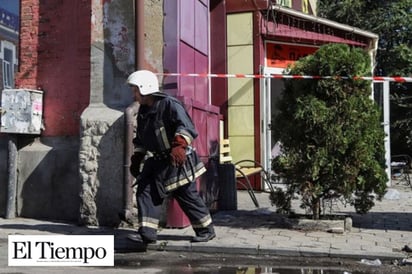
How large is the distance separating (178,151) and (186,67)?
3081 mm

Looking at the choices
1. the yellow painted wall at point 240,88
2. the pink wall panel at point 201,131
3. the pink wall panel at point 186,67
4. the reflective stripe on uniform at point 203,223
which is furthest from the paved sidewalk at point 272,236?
the yellow painted wall at point 240,88

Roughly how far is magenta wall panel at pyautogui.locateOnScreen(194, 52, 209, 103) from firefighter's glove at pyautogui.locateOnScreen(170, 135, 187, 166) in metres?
3.52

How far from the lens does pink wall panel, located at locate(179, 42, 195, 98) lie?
832cm

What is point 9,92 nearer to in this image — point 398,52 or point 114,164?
point 114,164

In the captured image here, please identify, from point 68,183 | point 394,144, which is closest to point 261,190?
point 68,183

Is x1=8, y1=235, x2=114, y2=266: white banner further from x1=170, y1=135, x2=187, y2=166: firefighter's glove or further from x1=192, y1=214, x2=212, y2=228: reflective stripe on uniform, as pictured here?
x1=192, y1=214, x2=212, y2=228: reflective stripe on uniform

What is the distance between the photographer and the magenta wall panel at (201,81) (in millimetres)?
9498

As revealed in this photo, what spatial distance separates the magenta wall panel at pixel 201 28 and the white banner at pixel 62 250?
16.1 feet

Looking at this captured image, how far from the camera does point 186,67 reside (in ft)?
28.5

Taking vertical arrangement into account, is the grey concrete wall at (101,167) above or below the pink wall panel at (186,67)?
below

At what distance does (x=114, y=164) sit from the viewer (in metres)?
7.42

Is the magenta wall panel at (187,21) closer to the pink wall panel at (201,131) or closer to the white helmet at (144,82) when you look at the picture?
the pink wall panel at (201,131)

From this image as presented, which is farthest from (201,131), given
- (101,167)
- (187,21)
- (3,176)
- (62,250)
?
(62,250)

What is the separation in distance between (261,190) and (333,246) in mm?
5417
